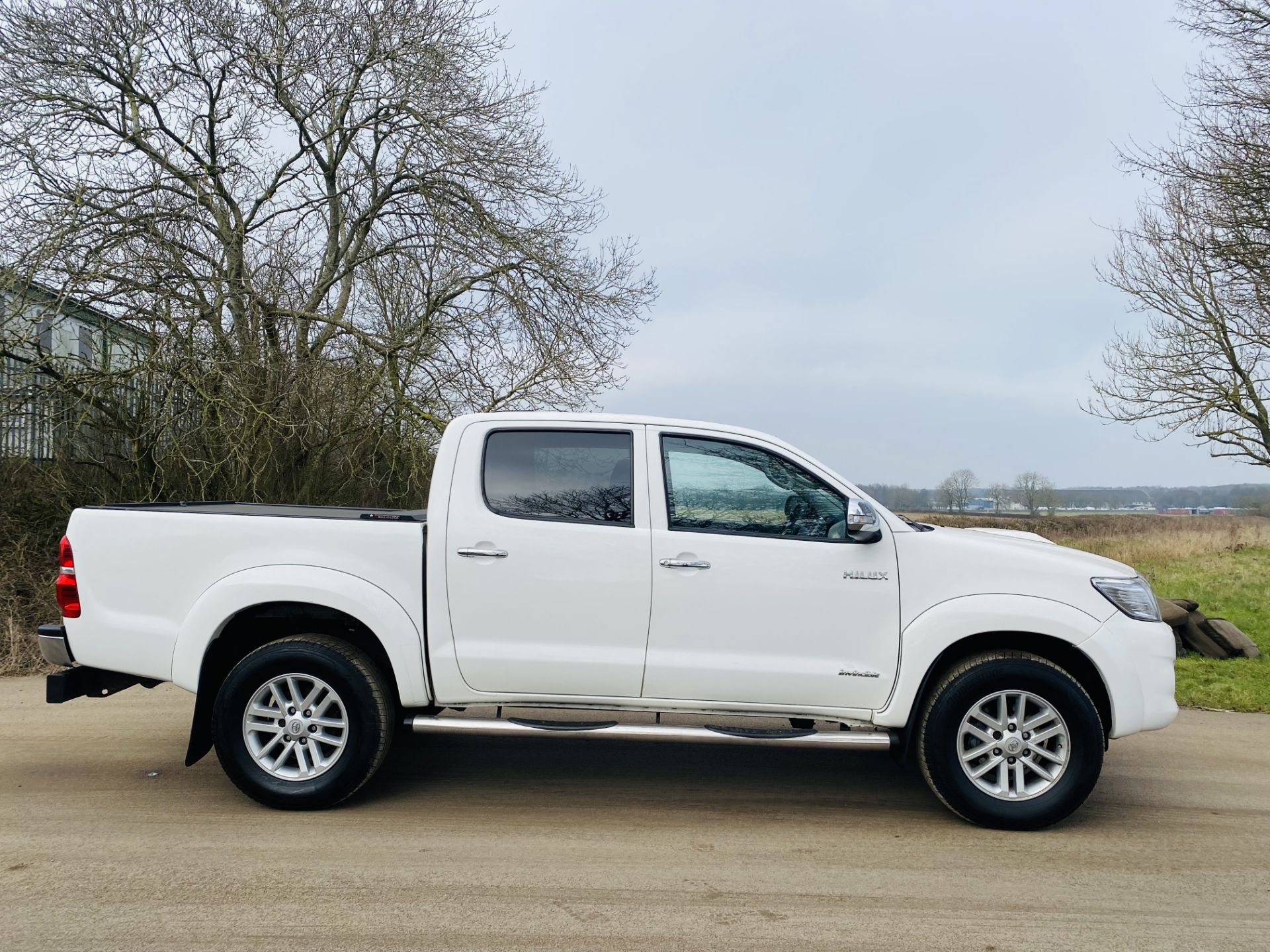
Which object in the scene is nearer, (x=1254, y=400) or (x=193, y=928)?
(x=193, y=928)

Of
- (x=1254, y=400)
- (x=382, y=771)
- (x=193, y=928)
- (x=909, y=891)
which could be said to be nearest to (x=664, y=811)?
(x=909, y=891)

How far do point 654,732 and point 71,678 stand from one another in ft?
10.1

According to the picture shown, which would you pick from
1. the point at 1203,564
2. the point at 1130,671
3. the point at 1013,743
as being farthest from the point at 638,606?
the point at 1203,564

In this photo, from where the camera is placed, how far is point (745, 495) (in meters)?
4.73

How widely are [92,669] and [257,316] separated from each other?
8.50 m

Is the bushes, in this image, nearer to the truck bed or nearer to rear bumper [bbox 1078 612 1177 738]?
the truck bed

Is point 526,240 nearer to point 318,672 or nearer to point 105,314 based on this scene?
point 105,314

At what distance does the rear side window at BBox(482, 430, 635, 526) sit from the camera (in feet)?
15.5

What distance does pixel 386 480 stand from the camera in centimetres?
1271

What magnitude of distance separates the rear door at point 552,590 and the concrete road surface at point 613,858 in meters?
0.73

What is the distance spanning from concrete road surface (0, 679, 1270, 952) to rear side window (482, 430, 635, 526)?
154 centimetres

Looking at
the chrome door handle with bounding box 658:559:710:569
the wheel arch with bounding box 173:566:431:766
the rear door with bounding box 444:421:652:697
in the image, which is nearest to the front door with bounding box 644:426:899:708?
the chrome door handle with bounding box 658:559:710:569

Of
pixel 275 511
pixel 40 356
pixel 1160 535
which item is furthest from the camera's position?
pixel 1160 535

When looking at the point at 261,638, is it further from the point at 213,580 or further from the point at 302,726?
the point at 302,726
